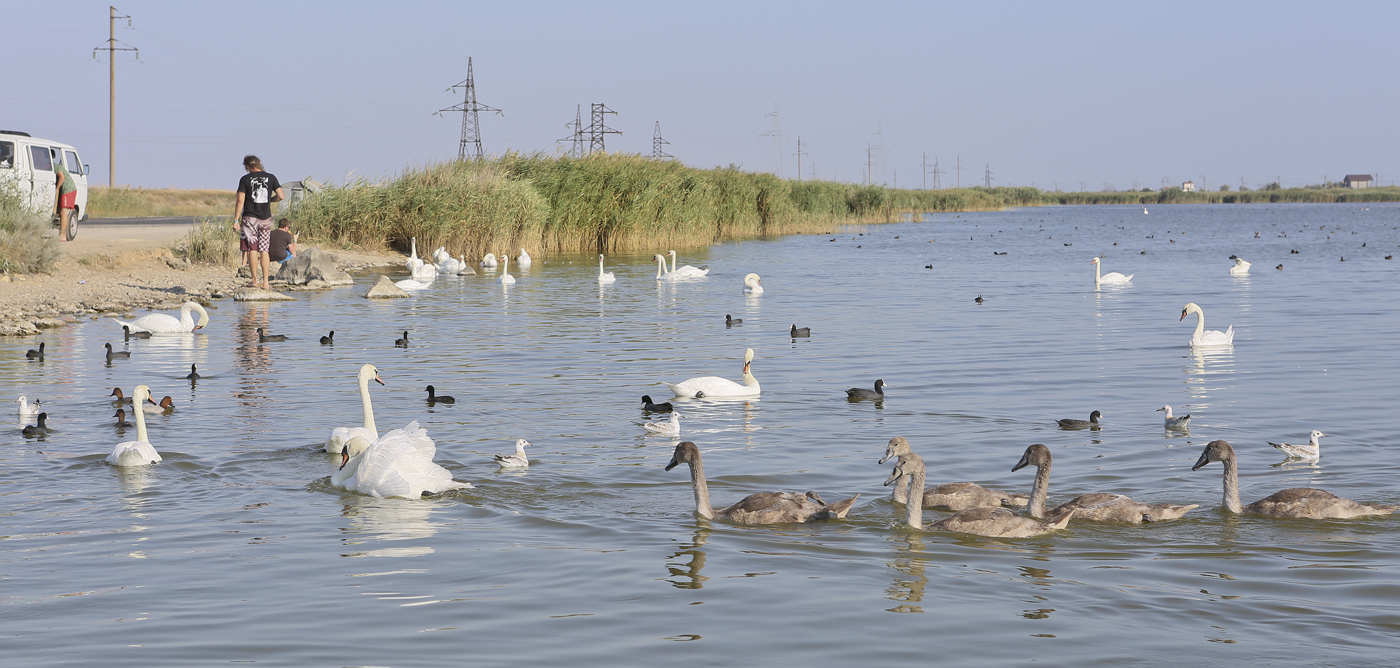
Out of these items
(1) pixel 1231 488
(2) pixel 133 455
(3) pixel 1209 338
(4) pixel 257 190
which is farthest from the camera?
(4) pixel 257 190

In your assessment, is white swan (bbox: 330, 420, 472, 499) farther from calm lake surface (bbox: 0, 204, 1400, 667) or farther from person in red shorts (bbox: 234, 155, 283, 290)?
person in red shorts (bbox: 234, 155, 283, 290)

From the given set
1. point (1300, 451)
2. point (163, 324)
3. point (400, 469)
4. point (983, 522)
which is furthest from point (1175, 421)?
point (163, 324)

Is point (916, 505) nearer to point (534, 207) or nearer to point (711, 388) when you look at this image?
point (711, 388)

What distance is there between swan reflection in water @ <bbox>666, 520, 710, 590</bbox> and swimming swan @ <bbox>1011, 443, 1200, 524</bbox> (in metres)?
2.20

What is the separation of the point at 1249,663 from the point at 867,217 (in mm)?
75252

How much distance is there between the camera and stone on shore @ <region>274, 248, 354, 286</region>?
27.8 metres

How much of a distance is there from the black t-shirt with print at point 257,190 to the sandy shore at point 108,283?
234 centimetres

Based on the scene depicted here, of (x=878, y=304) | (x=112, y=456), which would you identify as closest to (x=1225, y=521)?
(x=112, y=456)

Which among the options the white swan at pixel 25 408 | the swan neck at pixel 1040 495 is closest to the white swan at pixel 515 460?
the swan neck at pixel 1040 495

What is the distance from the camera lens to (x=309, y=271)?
27.9 metres

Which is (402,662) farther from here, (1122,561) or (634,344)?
(634,344)

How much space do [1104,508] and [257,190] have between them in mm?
17229

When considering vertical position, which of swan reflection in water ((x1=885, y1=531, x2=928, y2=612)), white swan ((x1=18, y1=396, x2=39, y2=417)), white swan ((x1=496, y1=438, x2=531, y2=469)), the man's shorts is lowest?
swan reflection in water ((x1=885, y1=531, x2=928, y2=612))

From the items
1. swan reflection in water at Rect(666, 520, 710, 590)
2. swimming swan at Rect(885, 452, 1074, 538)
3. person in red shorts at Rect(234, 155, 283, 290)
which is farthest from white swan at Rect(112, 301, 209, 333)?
swimming swan at Rect(885, 452, 1074, 538)
